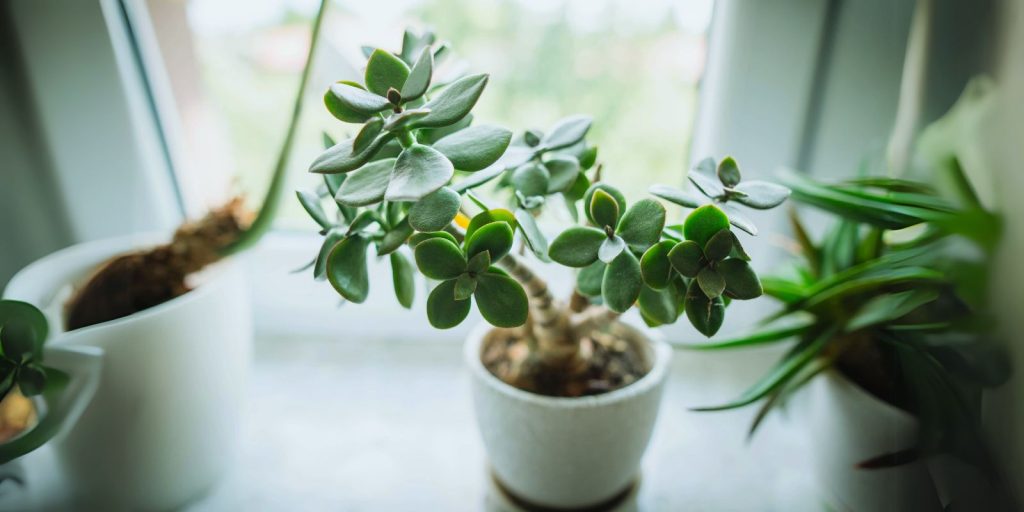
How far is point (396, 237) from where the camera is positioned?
0.37 metres

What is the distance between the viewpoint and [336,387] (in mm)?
746

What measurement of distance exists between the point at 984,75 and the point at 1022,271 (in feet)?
0.47

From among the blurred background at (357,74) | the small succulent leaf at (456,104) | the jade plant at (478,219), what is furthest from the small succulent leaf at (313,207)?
the blurred background at (357,74)

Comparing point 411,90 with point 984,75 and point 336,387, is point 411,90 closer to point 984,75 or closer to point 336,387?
point 984,75

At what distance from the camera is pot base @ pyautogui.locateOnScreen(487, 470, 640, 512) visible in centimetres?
55

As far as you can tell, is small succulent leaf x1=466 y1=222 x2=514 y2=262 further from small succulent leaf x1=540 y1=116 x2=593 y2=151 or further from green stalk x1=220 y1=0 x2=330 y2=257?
green stalk x1=220 y1=0 x2=330 y2=257

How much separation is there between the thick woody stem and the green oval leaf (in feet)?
0.26

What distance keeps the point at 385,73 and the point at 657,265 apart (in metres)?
0.18

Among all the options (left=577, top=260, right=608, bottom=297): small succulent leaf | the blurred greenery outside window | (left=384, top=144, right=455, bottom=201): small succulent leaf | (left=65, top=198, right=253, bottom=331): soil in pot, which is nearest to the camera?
(left=384, top=144, right=455, bottom=201): small succulent leaf

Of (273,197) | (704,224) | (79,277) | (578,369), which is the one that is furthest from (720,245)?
(79,277)

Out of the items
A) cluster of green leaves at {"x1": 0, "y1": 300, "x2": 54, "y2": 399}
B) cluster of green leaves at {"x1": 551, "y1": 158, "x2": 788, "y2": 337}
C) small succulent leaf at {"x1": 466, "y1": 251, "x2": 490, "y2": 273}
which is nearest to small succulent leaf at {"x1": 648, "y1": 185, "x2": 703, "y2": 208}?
cluster of green leaves at {"x1": 551, "y1": 158, "x2": 788, "y2": 337}

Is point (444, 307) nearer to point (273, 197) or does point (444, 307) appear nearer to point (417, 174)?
point (417, 174)

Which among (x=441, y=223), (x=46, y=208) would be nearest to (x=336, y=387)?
(x=46, y=208)

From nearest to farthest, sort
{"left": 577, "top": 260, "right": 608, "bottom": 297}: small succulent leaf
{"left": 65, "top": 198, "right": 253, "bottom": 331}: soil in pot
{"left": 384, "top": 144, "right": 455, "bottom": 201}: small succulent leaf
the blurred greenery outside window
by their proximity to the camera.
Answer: {"left": 384, "top": 144, "right": 455, "bottom": 201}: small succulent leaf, {"left": 577, "top": 260, "right": 608, "bottom": 297}: small succulent leaf, {"left": 65, "top": 198, "right": 253, "bottom": 331}: soil in pot, the blurred greenery outside window
